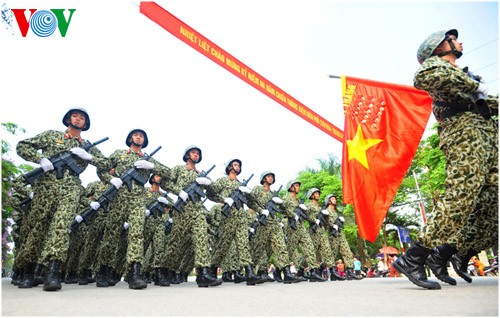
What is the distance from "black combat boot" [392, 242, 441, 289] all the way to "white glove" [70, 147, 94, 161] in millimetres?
4183

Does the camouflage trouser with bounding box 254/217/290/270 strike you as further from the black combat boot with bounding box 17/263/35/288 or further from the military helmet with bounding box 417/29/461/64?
the military helmet with bounding box 417/29/461/64

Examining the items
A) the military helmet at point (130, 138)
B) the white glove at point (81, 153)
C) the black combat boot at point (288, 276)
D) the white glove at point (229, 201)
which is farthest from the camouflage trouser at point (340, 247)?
the white glove at point (81, 153)

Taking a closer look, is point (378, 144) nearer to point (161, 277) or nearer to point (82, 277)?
point (161, 277)

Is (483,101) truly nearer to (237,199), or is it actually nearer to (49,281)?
(237,199)

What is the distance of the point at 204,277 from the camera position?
5.65 meters

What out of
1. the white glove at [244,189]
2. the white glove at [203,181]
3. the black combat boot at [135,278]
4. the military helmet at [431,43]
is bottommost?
the black combat boot at [135,278]

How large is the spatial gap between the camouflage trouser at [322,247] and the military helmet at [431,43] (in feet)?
18.3

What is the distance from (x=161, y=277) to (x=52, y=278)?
2187mm

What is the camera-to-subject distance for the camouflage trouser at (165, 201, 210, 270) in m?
5.92

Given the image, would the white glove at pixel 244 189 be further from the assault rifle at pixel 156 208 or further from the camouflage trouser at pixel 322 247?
the camouflage trouser at pixel 322 247

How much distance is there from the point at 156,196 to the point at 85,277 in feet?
6.52

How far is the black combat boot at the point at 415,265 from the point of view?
369cm

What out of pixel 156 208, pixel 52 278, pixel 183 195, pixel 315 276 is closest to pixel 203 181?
pixel 183 195

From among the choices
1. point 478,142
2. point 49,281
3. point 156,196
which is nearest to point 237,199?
point 156,196
